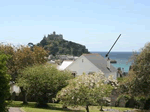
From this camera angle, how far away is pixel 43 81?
26.1 meters

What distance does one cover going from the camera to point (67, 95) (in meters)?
20.2

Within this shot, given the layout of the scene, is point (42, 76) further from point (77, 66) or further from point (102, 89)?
point (77, 66)

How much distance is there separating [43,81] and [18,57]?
6316 mm

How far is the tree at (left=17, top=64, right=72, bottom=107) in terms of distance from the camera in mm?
26484

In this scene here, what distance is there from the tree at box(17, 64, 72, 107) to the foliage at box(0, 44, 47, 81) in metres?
2.79

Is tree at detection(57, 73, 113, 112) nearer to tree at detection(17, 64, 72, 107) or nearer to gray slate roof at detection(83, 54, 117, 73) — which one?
tree at detection(17, 64, 72, 107)

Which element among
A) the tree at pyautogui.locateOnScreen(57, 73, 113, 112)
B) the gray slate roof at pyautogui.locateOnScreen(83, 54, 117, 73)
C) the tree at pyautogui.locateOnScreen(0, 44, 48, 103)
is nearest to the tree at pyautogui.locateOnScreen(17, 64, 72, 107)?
the tree at pyautogui.locateOnScreen(0, 44, 48, 103)

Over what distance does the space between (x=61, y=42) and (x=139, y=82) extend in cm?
17229

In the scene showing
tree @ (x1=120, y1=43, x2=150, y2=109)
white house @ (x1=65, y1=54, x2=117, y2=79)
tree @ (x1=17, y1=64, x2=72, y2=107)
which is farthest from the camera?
white house @ (x1=65, y1=54, x2=117, y2=79)

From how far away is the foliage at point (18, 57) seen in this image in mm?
30031

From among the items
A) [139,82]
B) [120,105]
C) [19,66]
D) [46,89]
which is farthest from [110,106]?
[19,66]

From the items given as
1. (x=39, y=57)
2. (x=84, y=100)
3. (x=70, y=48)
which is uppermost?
(x=70, y=48)

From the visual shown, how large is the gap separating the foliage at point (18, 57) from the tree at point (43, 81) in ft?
9.17

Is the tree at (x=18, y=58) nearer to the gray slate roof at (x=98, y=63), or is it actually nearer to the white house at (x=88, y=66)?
the white house at (x=88, y=66)
